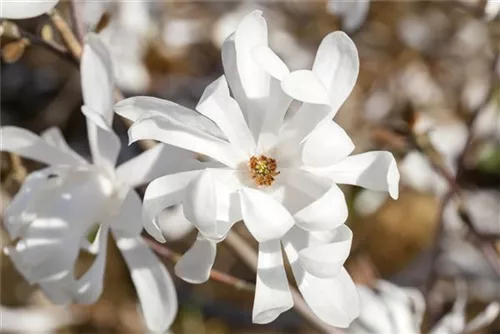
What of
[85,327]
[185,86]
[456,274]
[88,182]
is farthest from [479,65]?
[88,182]

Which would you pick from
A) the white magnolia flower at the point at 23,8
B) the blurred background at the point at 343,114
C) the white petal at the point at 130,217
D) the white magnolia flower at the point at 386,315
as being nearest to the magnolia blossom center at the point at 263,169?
the white petal at the point at 130,217

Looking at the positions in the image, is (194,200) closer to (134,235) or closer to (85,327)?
(134,235)

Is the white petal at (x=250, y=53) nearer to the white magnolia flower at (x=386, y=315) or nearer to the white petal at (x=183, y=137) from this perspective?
the white petal at (x=183, y=137)

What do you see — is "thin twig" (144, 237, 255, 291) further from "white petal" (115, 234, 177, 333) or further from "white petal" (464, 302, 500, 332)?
"white petal" (464, 302, 500, 332)

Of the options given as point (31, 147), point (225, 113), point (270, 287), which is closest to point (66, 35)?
point (31, 147)

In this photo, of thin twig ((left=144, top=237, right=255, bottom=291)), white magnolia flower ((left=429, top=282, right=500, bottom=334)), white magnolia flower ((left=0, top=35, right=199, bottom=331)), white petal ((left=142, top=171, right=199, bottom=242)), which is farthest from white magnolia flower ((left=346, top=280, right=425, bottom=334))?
white petal ((left=142, top=171, right=199, bottom=242))

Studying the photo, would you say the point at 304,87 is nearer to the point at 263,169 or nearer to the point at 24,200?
the point at 263,169
